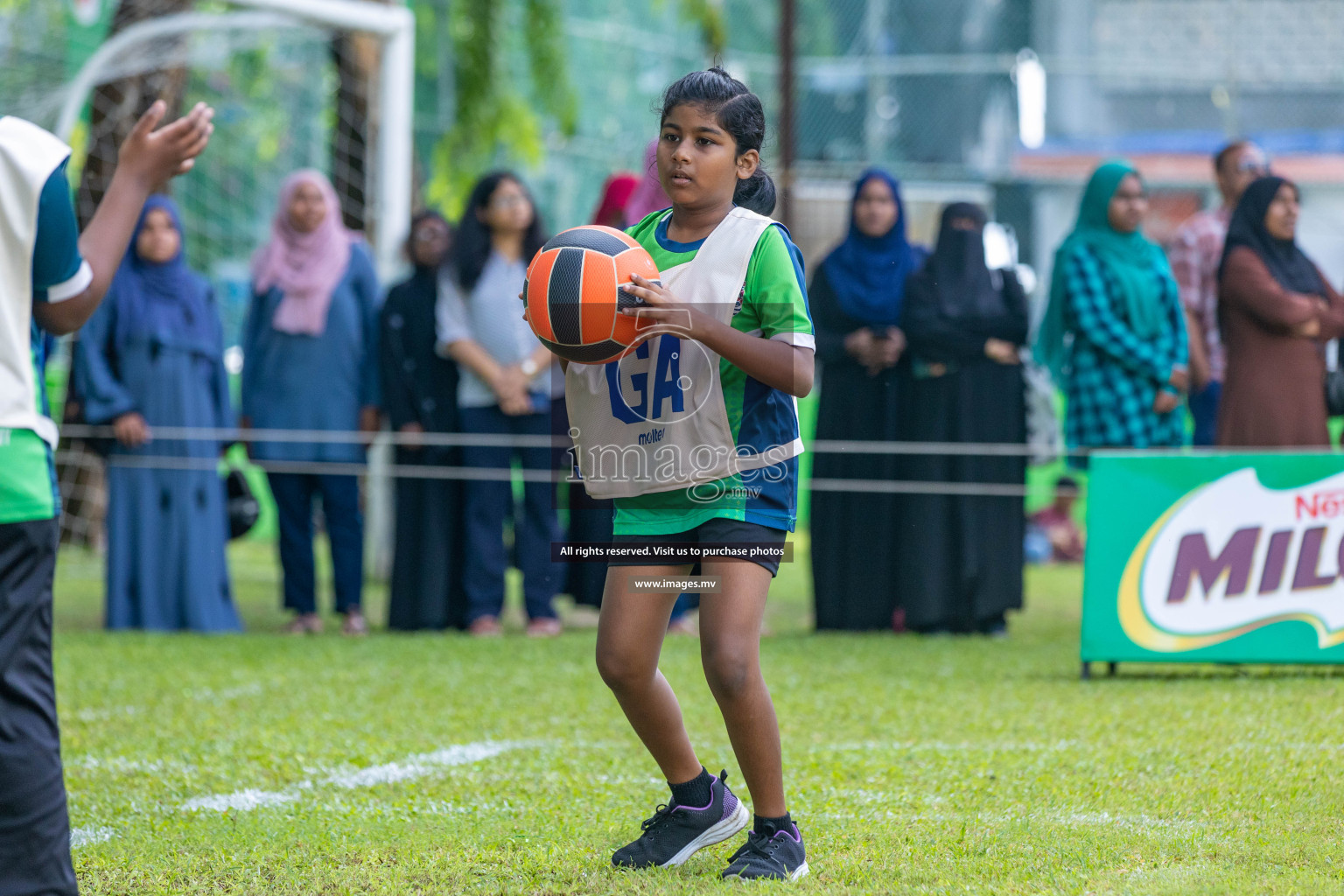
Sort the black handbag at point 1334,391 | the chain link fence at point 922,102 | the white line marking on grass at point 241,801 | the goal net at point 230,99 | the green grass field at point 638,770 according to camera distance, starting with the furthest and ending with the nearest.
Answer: the chain link fence at point 922,102, the goal net at point 230,99, the black handbag at point 1334,391, the white line marking on grass at point 241,801, the green grass field at point 638,770

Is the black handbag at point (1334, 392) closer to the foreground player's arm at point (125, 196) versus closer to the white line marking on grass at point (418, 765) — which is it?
the white line marking on grass at point (418, 765)

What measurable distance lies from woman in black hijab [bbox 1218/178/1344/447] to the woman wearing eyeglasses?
3455 millimetres

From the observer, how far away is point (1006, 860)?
3660mm

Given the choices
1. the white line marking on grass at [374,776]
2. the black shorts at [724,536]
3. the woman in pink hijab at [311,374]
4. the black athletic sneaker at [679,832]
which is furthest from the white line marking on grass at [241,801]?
the woman in pink hijab at [311,374]

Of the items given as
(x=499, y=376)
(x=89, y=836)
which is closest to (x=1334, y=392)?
(x=499, y=376)

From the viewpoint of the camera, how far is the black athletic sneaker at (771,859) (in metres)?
3.48

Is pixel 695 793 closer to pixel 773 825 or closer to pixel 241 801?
pixel 773 825

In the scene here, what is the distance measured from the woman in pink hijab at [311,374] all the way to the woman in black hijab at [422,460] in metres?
0.20

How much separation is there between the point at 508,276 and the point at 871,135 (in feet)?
32.6

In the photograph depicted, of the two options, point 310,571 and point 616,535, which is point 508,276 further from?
point 616,535

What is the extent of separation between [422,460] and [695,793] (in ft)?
17.2

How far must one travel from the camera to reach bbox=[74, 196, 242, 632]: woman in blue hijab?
847 cm

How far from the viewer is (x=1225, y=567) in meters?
6.44

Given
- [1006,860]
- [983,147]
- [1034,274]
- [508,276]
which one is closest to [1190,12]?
[983,147]
